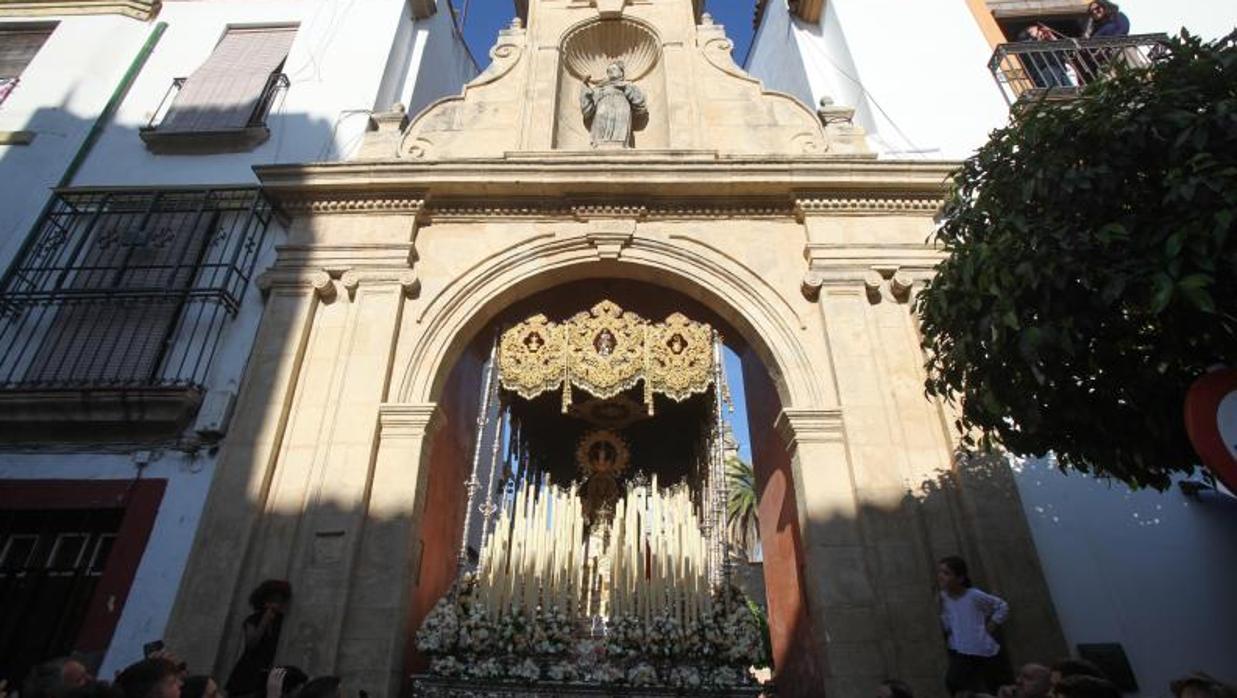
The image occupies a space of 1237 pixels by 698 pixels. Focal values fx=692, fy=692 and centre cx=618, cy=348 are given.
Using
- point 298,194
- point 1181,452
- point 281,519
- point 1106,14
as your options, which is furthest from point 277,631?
point 1106,14

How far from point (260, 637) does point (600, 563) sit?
2.89 metres

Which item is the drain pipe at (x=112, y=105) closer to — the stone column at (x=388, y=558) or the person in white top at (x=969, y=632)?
the stone column at (x=388, y=558)

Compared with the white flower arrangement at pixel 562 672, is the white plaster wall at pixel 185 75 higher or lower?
higher

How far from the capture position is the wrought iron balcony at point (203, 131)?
27.8 ft

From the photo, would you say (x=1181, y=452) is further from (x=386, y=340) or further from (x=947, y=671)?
(x=386, y=340)

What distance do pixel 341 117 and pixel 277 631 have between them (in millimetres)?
6293

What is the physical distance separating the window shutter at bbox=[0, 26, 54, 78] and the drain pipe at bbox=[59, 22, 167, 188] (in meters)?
1.54

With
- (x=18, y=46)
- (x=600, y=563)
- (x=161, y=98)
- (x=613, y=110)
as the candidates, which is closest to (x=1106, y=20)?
(x=613, y=110)

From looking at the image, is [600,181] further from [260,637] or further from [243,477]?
[260,637]

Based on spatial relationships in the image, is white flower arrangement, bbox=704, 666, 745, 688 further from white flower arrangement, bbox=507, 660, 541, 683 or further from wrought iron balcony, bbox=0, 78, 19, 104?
wrought iron balcony, bbox=0, 78, 19, 104

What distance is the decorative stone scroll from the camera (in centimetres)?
712

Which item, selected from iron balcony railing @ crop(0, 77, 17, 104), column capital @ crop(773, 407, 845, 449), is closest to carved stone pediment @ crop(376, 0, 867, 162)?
column capital @ crop(773, 407, 845, 449)

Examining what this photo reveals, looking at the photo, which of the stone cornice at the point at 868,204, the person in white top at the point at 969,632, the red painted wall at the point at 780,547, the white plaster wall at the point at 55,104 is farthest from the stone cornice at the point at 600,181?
the person in white top at the point at 969,632

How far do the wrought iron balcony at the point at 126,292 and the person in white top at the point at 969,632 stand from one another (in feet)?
21.0
